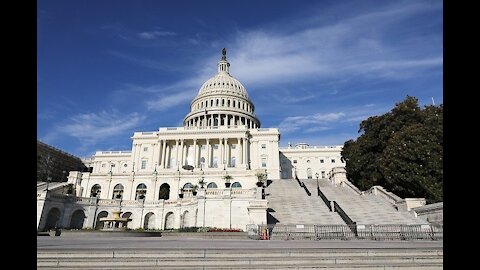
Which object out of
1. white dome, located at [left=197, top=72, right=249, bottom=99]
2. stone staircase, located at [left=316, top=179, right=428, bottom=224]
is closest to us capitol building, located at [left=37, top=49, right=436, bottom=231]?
white dome, located at [left=197, top=72, right=249, bottom=99]

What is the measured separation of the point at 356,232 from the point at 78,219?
39322 millimetres

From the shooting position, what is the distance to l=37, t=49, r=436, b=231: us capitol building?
115ft

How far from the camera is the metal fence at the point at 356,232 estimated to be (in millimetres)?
19031

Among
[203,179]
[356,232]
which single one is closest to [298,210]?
[356,232]

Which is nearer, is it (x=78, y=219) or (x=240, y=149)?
(x=78, y=219)

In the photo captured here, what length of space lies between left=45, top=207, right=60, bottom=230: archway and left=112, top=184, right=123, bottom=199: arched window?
16.9 m

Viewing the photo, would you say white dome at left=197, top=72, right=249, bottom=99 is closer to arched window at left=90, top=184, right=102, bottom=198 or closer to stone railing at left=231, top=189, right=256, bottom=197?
arched window at left=90, top=184, right=102, bottom=198

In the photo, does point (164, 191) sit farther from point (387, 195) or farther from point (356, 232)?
point (356, 232)

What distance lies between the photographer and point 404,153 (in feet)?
102
